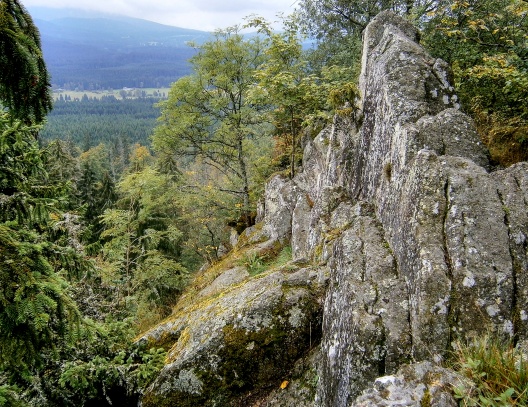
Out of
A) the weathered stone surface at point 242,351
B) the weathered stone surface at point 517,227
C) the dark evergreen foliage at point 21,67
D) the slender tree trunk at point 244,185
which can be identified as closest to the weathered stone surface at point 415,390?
the weathered stone surface at point 517,227

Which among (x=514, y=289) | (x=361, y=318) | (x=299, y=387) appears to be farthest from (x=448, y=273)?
(x=299, y=387)

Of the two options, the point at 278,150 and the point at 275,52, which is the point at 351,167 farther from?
the point at 278,150

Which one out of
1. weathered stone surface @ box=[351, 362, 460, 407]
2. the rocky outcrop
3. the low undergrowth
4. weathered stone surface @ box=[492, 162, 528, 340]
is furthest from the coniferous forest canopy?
the low undergrowth

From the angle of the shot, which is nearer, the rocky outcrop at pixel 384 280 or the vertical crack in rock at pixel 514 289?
the vertical crack in rock at pixel 514 289

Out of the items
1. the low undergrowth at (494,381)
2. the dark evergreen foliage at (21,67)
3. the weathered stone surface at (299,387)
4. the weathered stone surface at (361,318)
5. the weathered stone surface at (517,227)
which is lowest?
the weathered stone surface at (299,387)

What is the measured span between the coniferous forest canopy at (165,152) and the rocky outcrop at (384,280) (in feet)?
3.89

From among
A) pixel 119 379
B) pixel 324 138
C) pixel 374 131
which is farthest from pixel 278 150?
pixel 119 379

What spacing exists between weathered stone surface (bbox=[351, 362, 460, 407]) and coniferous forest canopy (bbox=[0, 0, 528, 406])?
313 cm

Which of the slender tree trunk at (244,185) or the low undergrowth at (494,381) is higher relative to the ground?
the low undergrowth at (494,381)

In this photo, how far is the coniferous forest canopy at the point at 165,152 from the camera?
385cm

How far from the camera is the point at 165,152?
20562 mm

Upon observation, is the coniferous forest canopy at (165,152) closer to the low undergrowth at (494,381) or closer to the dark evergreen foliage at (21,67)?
the dark evergreen foliage at (21,67)

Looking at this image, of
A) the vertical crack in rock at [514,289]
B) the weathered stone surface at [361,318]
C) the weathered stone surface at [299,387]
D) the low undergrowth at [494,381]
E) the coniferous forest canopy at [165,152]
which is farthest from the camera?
the weathered stone surface at [299,387]

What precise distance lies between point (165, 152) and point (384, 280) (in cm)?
Result: 1762
